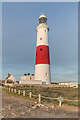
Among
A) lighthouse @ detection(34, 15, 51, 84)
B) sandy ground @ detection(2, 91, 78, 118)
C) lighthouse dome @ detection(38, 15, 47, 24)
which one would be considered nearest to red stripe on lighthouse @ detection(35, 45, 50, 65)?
lighthouse @ detection(34, 15, 51, 84)

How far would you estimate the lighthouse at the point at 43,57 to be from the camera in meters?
27.7

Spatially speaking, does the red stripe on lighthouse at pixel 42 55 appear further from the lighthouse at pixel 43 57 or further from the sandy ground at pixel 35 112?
the sandy ground at pixel 35 112

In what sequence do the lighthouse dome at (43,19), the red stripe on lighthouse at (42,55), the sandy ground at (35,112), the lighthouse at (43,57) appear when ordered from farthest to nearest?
the lighthouse dome at (43,19)
the red stripe on lighthouse at (42,55)
the lighthouse at (43,57)
the sandy ground at (35,112)

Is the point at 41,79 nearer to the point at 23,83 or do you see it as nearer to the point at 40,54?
the point at 23,83

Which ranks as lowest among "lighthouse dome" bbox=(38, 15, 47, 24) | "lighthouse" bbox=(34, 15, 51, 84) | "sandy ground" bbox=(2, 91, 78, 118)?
"sandy ground" bbox=(2, 91, 78, 118)

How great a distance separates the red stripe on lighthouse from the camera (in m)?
28.0

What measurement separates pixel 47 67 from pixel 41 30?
1158 centimetres

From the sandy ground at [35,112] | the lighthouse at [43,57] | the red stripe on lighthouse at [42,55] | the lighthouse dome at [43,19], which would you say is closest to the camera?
the sandy ground at [35,112]

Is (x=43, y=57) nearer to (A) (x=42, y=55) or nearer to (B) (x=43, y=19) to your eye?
(A) (x=42, y=55)

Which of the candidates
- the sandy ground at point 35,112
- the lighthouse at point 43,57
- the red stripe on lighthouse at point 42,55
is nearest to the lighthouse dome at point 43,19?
the lighthouse at point 43,57

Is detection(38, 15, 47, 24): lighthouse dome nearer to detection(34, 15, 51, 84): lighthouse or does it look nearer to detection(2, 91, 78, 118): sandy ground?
detection(34, 15, 51, 84): lighthouse

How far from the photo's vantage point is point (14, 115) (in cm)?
651

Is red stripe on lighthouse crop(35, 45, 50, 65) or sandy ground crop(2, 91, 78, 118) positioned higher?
red stripe on lighthouse crop(35, 45, 50, 65)

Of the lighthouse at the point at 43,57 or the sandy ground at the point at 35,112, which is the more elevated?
the lighthouse at the point at 43,57
